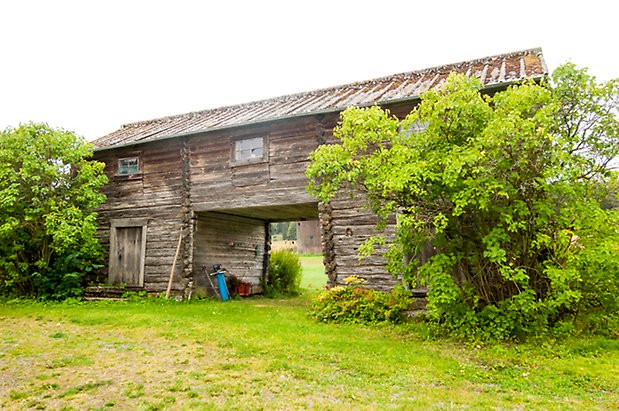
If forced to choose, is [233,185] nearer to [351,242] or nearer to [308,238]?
[351,242]

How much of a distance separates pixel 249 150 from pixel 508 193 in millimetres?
8035

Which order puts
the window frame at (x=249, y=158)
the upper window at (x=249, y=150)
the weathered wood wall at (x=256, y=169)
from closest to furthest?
the weathered wood wall at (x=256, y=169) < the window frame at (x=249, y=158) < the upper window at (x=249, y=150)

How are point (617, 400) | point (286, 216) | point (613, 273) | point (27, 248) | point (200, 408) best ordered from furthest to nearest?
point (286, 216) → point (27, 248) → point (613, 273) → point (617, 400) → point (200, 408)

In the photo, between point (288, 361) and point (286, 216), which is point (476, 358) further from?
point (286, 216)

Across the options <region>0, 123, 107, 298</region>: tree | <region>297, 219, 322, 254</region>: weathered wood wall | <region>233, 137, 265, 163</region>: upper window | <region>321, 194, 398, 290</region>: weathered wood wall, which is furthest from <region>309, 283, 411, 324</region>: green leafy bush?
<region>297, 219, 322, 254</region>: weathered wood wall

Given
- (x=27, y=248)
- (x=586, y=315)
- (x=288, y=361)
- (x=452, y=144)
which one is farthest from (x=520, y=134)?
(x=27, y=248)

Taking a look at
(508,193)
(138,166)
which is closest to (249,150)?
(138,166)

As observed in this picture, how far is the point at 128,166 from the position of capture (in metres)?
14.6

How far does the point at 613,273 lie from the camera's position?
257 inches

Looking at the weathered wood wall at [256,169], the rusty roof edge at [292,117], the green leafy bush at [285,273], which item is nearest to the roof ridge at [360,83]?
the rusty roof edge at [292,117]

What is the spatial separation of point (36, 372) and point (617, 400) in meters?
7.04

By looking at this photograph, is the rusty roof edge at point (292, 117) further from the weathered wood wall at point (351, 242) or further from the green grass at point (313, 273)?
the green grass at point (313, 273)

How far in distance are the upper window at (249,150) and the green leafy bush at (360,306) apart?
488 cm

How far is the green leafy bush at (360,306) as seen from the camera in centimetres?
914
